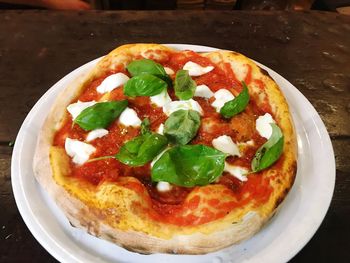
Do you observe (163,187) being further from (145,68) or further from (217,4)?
(217,4)

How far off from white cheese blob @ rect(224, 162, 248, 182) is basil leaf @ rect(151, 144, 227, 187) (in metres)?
0.08

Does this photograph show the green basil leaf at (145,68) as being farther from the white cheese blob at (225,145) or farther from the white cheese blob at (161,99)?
the white cheese blob at (225,145)

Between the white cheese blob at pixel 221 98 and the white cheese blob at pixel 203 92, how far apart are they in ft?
0.07

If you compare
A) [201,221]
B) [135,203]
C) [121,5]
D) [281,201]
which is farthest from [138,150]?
[121,5]

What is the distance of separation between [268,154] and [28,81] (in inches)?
40.3

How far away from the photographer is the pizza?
101cm

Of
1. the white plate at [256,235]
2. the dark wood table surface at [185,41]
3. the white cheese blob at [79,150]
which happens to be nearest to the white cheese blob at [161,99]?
the white cheese blob at [79,150]

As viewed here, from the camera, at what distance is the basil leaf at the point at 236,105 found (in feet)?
3.94

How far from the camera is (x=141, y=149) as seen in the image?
107 cm

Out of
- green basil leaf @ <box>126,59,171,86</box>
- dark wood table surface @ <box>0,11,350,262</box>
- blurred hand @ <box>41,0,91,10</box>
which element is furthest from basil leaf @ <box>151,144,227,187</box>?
blurred hand @ <box>41,0,91,10</box>

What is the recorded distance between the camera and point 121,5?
2.72 metres

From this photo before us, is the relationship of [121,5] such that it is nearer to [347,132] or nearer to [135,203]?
[347,132]

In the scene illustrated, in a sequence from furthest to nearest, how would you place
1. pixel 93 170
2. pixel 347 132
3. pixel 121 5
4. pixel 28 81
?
pixel 121 5
pixel 28 81
pixel 347 132
pixel 93 170

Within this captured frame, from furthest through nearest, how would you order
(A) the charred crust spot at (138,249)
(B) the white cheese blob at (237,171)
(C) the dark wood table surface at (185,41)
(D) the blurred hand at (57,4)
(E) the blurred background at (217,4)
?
(E) the blurred background at (217,4)
(D) the blurred hand at (57,4)
(C) the dark wood table surface at (185,41)
(B) the white cheese blob at (237,171)
(A) the charred crust spot at (138,249)
